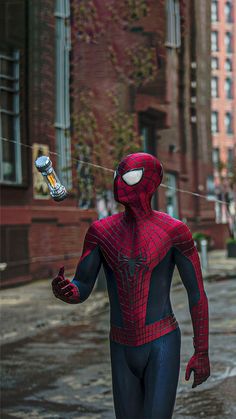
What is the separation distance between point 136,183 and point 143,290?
1.88ft

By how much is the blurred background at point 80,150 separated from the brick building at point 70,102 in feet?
0.17

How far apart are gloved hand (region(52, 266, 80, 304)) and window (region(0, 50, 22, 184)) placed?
19060mm

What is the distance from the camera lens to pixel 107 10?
31422 millimetres

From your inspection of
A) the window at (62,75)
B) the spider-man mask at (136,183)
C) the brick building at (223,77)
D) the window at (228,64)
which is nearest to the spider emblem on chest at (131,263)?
the spider-man mask at (136,183)

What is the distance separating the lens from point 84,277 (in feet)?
15.7

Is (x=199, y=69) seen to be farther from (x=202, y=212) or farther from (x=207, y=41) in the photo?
(x=202, y=212)

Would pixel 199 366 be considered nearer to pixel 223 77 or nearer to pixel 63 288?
pixel 63 288

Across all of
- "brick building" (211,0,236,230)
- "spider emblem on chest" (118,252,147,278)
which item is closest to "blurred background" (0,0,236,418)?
"spider emblem on chest" (118,252,147,278)

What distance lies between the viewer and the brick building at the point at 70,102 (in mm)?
24281

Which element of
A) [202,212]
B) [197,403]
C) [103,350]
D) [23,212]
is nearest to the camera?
[197,403]

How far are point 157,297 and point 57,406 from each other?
4552 millimetres

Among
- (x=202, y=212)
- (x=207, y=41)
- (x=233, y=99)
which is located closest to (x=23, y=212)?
(x=202, y=212)

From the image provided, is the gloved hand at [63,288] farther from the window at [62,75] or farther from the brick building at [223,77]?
the brick building at [223,77]

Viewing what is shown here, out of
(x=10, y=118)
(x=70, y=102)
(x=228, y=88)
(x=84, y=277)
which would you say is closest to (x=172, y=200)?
(x=70, y=102)
